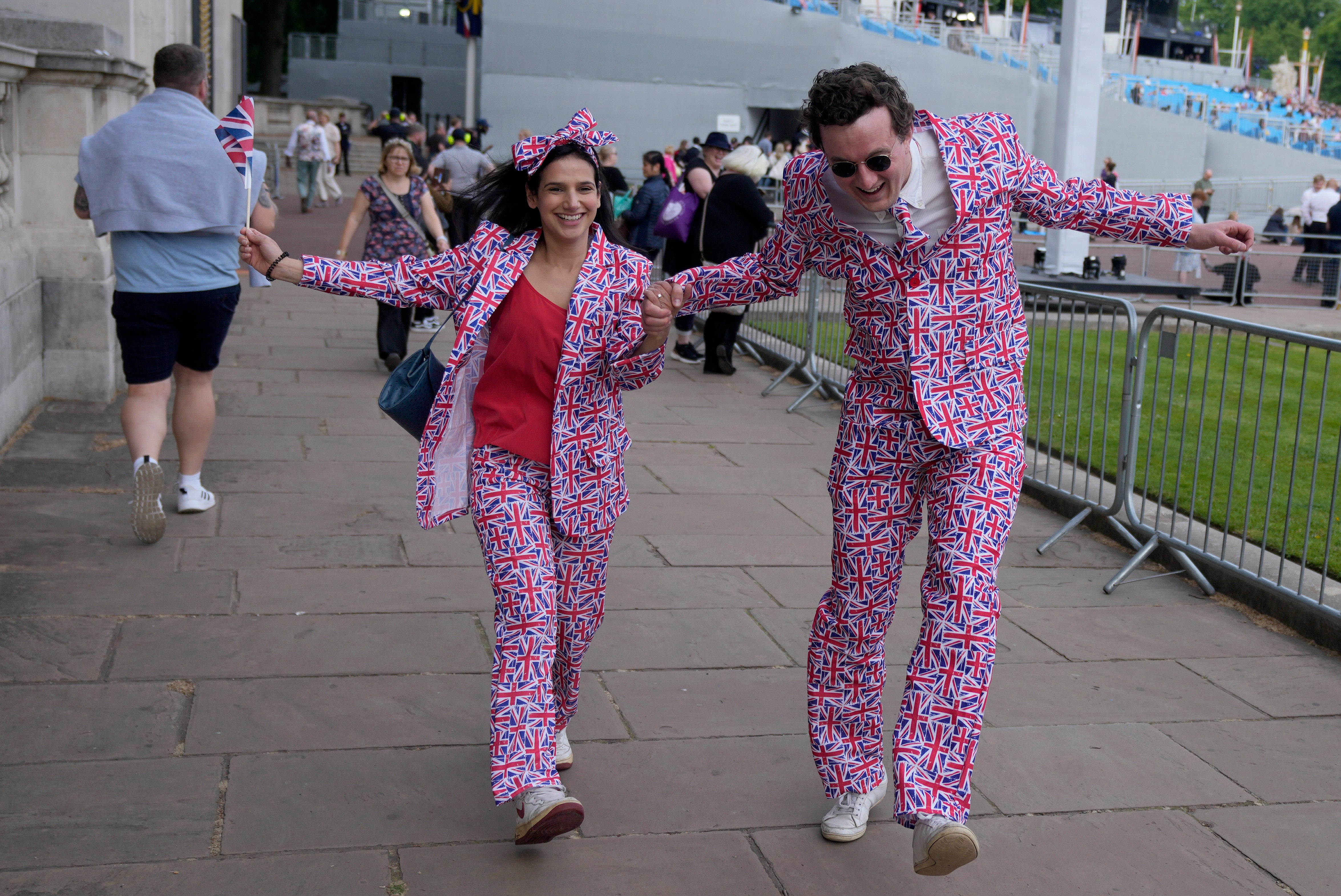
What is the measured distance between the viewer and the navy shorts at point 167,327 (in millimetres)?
5754

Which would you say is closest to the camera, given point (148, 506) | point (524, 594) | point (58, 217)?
point (524, 594)

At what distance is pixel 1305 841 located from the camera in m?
3.45

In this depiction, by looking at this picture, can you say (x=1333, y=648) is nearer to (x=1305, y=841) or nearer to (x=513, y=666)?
(x=1305, y=841)

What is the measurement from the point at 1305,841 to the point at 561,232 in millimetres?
2506

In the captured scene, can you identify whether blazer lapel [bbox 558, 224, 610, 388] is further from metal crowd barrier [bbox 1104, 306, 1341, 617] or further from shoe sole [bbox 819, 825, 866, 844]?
metal crowd barrier [bbox 1104, 306, 1341, 617]

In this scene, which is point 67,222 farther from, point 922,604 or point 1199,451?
point 922,604

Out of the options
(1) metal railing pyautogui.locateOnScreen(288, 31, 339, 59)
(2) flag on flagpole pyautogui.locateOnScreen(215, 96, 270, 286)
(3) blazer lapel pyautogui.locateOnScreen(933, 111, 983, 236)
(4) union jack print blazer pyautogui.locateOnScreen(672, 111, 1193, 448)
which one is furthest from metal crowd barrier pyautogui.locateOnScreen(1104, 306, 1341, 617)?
(1) metal railing pyautogui.locateOnScreen(288, 31, 339, 59)

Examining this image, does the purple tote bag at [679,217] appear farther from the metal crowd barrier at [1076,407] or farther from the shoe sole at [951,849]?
the shoe sole at [951,849]

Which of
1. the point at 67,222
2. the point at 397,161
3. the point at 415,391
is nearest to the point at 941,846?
the point at 415,391

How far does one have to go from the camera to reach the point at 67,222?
27.5ft

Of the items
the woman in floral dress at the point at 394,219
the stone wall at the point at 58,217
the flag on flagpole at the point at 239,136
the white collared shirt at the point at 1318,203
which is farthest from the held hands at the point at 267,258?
the white collared shirt at the point at 1318,203

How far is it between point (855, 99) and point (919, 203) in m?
0.28

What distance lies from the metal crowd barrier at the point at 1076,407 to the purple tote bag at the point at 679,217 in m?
2.97

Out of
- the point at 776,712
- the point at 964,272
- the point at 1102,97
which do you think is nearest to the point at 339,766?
the point at 776,712
